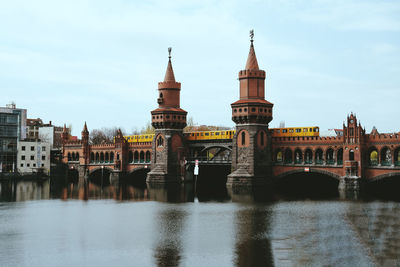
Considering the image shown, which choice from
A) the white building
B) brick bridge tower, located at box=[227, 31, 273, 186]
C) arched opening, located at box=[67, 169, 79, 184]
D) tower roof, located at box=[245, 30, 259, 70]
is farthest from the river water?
the white building

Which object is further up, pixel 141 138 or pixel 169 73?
pixel 169 73

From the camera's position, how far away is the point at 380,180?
275 feet

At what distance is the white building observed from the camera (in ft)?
438

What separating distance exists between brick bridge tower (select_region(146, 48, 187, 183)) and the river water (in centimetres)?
3757

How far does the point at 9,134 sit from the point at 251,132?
247 feet

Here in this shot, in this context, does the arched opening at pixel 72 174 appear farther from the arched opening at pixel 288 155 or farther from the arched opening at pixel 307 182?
the arched opening at pixel 307 182

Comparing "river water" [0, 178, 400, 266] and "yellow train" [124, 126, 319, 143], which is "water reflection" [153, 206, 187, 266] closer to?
"river water" [0, 178, 400, 266]

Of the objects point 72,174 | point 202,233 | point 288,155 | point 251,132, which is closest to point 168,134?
point 251,132

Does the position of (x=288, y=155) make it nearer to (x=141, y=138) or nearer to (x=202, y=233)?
(x=141, y=138)


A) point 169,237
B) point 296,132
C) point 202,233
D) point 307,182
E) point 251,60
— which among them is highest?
point 251,60

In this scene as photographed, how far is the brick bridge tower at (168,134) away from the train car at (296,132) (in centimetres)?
2188

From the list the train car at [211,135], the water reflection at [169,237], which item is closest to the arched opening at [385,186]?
the train car at [211,135]

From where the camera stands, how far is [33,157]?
136 m

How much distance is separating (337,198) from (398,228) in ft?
84.1
